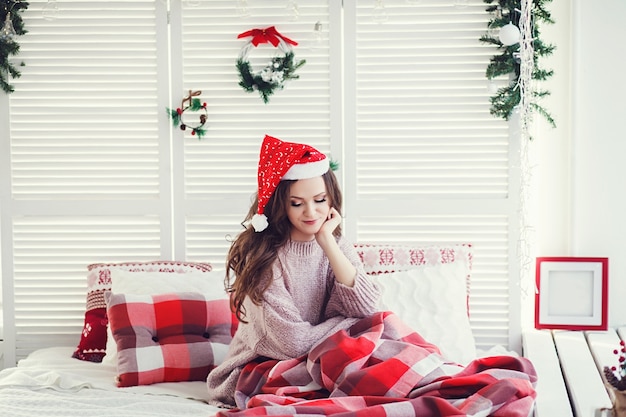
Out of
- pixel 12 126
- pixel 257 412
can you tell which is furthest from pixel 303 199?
pixel 12 126

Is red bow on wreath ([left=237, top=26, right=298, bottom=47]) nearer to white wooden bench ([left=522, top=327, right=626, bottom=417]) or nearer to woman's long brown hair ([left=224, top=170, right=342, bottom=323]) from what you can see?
woman's long brown hair ([left=224, top=170, right=342, bottom=323])

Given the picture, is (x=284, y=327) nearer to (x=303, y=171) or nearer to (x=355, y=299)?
(x=355, y=299)

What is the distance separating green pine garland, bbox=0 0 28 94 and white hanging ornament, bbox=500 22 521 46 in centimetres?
191

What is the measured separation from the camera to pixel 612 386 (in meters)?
1.65

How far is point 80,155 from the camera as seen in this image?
3076 millimetres

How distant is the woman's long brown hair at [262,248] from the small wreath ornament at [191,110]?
30.3 inches

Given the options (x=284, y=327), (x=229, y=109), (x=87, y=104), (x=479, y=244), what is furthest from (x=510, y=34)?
(x=87, y=104)

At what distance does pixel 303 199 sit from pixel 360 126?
817mm

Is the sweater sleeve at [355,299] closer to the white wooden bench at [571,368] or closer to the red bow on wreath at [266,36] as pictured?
the white wooden bench at [571,368]

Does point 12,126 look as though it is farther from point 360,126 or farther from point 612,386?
point 612,386

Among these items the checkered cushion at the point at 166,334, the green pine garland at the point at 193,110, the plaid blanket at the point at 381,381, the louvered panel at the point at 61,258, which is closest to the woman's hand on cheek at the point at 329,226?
the plaid blanket at the point at 381,381

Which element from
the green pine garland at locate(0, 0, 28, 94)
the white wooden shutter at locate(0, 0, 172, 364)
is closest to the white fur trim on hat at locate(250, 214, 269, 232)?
the white wooden shutter at locate(0, 0, 172, 364)

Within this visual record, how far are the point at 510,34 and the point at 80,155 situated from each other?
179cm

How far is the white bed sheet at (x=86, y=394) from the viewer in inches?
85.5
